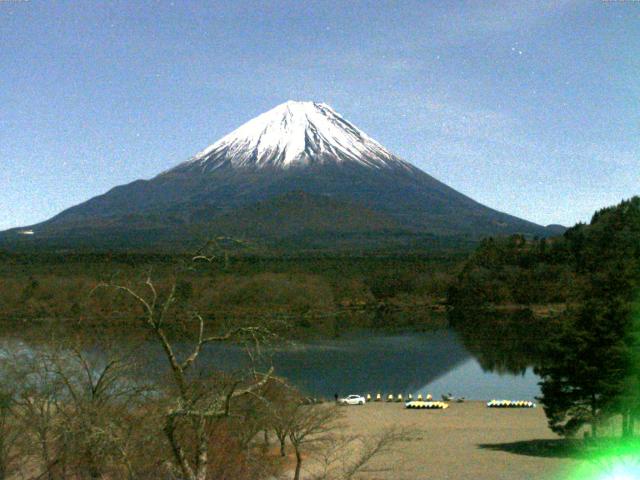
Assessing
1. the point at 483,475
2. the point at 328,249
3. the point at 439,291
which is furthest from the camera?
the point at 328,249

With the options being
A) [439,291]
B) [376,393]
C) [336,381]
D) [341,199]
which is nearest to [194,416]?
[376,393]

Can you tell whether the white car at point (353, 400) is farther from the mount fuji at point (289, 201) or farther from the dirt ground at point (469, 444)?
the mount fuji at point (289, 201)

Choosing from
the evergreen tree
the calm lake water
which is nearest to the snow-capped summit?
the calm lake water

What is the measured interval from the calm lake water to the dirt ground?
4.47 metres

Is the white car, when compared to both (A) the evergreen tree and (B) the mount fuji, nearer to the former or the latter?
(A) the evergreen tree

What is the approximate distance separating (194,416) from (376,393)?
2577 cm

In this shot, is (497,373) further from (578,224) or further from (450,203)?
(450,203)

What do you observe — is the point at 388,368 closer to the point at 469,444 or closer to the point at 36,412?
the point at 469,444

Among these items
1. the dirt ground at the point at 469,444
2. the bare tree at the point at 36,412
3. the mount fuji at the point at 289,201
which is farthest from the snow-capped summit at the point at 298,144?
the bare tree at the point at 36,412

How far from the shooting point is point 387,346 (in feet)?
149

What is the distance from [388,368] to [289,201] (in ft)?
373

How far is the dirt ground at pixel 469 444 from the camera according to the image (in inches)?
623

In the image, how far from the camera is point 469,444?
760 inches

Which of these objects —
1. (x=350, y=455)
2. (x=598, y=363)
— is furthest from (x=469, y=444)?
(x=598, y=363)
